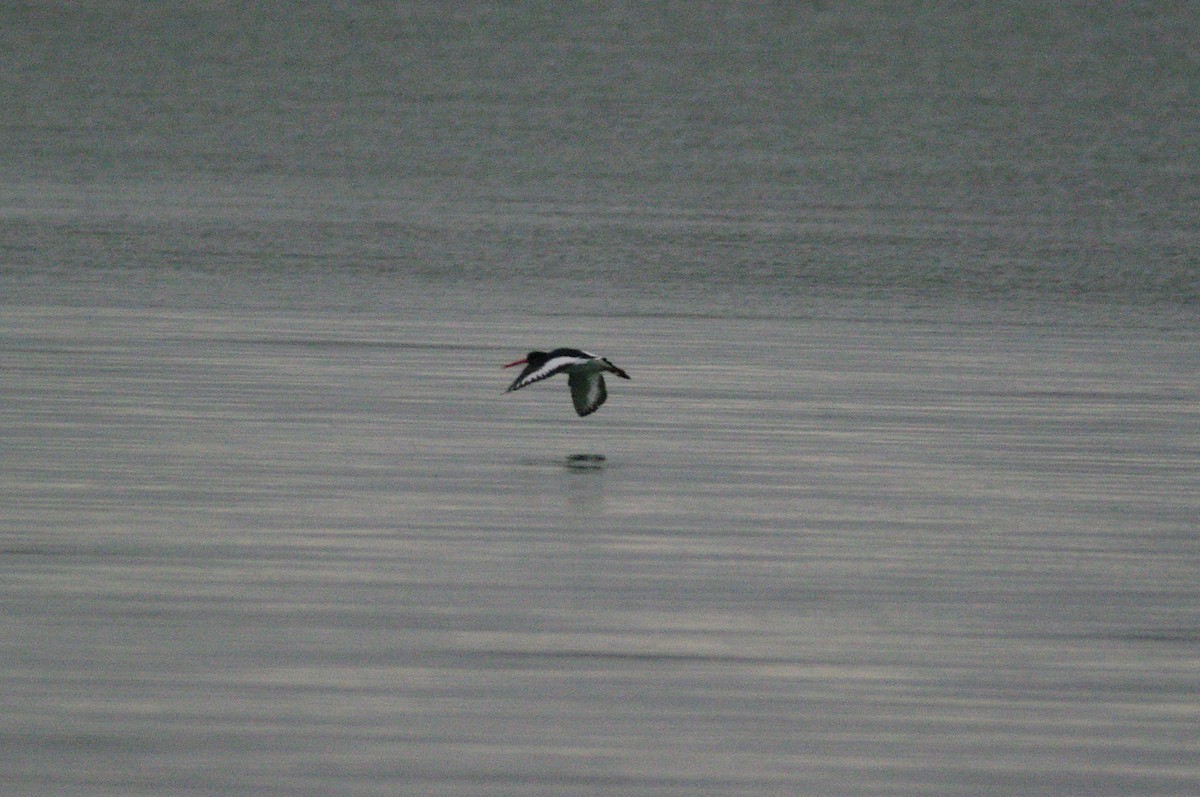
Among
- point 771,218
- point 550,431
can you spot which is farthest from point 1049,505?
point 771,218

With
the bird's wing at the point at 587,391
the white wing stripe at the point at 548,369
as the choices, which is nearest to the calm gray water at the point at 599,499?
the bird's wing at the point at 587,391

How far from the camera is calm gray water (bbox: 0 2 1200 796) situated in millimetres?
10125

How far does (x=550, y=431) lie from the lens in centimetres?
1922

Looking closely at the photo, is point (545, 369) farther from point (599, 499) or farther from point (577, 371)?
point (599, 499)

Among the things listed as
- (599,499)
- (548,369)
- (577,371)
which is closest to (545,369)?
(548,369)

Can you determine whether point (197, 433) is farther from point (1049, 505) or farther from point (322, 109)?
point (322, 109)

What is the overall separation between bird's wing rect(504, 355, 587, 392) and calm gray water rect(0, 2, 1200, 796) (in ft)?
1.77

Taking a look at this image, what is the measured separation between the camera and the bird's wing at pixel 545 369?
1719cm

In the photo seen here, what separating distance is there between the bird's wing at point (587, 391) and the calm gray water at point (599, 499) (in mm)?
285

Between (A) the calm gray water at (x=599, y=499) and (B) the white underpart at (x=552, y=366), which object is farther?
(B) the white underpart at (x=552, y=366)

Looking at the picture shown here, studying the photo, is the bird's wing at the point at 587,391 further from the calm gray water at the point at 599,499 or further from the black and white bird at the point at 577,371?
the calm gray water at the point at 599,499

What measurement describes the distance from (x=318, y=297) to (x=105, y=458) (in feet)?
47.8

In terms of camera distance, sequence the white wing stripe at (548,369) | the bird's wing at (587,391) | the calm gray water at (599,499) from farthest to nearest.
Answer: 1. the bird's wing at (587,391)
2. the white wing stripe at (548,369)
3. the calm gray water at (599,499)

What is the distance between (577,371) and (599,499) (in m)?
2.52
